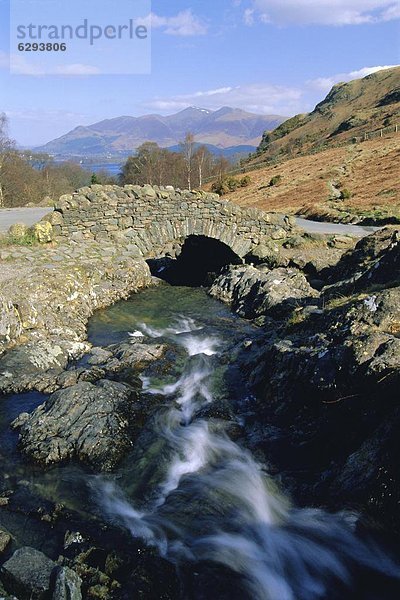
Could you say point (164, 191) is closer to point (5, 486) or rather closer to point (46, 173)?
point (5, 486)

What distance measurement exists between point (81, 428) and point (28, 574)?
2931mm

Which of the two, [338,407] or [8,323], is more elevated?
[8,323]

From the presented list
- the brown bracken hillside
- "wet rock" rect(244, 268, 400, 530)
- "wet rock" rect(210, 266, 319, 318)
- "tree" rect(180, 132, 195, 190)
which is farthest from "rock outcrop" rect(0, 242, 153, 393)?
"tree" rect(180, 132, 195, 190)

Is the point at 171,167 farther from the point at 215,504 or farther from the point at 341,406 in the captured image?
the point at 215,504

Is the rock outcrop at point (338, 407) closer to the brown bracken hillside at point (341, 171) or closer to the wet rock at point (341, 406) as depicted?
the wet rock at point (341, 406)

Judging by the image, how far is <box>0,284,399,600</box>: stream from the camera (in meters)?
4.98

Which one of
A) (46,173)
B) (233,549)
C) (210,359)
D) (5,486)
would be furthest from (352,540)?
(46,173)

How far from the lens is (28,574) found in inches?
185

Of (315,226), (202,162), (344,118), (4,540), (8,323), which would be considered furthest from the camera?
(344,118)

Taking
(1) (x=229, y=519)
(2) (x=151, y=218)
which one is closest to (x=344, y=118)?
(2) (x=151, y=218)

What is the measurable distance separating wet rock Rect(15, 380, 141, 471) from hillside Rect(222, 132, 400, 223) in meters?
19.9

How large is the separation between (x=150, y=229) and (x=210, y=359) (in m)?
9.00

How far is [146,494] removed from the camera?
6.58 meters

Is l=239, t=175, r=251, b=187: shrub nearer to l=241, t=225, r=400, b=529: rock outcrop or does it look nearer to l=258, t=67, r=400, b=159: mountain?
l=258, t=67, r=400, b=159: mountain
